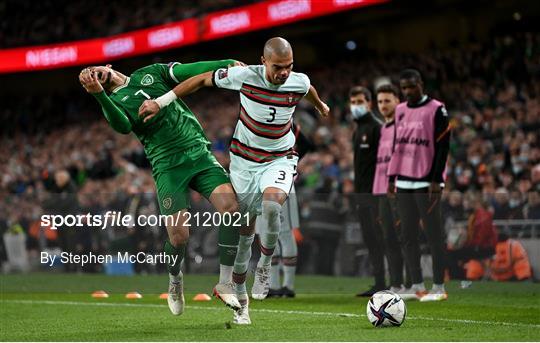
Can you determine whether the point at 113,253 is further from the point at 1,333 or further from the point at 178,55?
the point at 178,55

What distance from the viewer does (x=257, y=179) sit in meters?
8.13

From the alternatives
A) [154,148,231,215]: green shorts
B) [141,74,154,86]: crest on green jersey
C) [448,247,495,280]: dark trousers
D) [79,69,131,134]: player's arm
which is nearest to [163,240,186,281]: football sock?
[154,148,231,215]: green shorts

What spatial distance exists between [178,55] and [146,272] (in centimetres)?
1821

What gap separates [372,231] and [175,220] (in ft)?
12.0

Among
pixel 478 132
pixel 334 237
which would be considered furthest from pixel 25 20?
pixel 334 237

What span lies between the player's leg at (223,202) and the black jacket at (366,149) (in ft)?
10.9

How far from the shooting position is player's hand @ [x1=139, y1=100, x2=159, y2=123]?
7.50 m

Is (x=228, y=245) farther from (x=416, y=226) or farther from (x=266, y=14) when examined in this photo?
(x=266, y=14)

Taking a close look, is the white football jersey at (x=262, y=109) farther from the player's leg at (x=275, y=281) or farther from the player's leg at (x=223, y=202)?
the player's leg at (x=275, y=281)

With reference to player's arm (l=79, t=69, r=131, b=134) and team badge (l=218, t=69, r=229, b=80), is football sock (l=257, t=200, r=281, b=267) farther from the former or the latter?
player's arm (l=79, t=69, r=131, b=134)

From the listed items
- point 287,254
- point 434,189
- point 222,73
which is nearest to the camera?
point 222,73

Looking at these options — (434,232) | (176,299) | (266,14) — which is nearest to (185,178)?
(176,299)

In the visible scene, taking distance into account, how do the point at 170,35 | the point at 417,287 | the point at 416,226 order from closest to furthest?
1. the point at 417,287
2. the point at 416,226
3. the point at 170,35

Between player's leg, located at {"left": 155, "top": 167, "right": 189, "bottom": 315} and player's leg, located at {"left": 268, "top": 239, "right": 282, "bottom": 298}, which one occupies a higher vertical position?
player's leg, located at {"left": 155, "top": 167, "right": 189, "bottom": 315}
